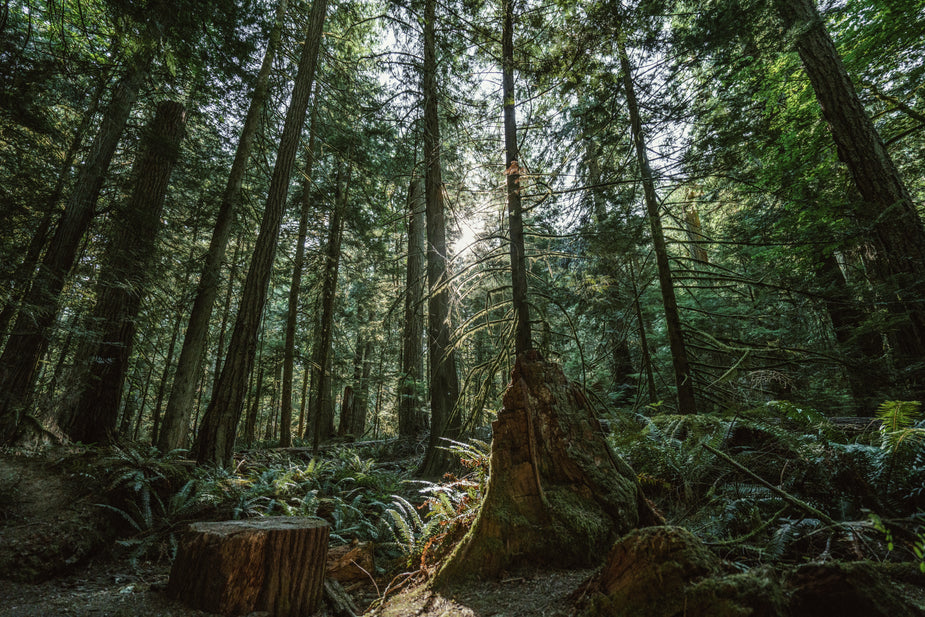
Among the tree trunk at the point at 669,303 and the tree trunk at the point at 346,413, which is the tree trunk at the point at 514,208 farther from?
the tree trunk at the point at 346,413

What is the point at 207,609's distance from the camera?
2.67 m

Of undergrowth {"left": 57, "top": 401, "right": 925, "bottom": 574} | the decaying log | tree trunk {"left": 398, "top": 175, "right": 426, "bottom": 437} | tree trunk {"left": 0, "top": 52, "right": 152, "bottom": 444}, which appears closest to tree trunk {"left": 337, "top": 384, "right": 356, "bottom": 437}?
tree trunk {"left": 398, "top": 175, "right": 426, "bottom": 437}

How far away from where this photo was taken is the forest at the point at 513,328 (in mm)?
2689

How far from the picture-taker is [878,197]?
213 inches

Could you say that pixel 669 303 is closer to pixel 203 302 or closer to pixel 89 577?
pixel 89 577

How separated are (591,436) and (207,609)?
A: 128 inches

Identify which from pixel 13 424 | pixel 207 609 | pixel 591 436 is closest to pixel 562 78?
pixel 591 436

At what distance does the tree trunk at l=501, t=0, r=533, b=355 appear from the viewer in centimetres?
381

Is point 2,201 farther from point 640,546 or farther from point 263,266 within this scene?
point 640,546

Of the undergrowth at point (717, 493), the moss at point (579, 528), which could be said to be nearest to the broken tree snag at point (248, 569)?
the undergrowth at point (717, 493)

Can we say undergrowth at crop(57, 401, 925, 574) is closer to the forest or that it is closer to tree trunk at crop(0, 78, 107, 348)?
the forest

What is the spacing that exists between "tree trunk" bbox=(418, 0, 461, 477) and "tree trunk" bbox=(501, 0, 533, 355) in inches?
104

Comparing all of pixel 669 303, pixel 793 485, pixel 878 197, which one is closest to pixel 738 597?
pixel 793 485

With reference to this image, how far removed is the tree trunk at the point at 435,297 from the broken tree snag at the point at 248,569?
12.9ft
